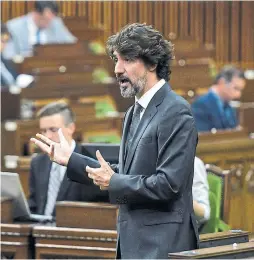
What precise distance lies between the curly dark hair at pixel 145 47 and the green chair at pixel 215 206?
1.53 metres

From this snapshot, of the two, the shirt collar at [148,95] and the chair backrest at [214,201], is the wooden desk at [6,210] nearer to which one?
the chair backrest at [214,201]

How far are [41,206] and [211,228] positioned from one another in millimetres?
874

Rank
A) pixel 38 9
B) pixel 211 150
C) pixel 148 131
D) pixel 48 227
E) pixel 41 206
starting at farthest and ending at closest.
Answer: pixel 38 9, pixel 211 150, pixel 41 206, pixel 48 227, pixel 148 131

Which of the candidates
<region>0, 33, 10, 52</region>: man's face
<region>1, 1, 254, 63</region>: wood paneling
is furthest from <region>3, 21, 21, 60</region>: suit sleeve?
<region>1, 1, 254, 63</region>: wood paneling

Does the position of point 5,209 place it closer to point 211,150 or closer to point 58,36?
point 211,150

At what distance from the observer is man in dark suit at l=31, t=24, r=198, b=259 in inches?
97.4

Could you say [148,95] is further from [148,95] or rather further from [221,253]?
[221,253]

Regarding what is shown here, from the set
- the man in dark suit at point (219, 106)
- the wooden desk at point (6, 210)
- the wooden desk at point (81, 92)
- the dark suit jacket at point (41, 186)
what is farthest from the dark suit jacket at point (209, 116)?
the wooden desk at point (6, 210)

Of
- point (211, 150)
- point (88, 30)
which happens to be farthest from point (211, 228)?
point (88, 30)

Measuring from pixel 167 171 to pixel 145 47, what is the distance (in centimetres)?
39

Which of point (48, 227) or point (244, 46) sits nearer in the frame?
point (48, 227)

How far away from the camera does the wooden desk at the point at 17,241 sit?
3.89 m

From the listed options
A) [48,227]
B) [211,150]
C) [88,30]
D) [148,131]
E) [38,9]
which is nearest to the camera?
[148,131]

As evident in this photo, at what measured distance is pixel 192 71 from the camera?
8.92m
